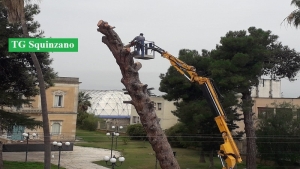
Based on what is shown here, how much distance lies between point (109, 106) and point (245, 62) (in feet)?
144

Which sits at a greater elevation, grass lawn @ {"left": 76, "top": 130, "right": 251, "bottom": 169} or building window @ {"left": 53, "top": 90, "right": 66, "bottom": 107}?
building window @ {"left": 53, "top": 90, "right": 66, "bottom": 107}

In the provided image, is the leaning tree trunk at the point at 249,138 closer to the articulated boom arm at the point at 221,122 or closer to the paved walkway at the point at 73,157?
the paved walkway at the point at 73,157

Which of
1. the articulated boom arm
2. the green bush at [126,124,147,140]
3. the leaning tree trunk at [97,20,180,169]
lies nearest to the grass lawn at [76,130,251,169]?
the green bush at [126,124,147,140]

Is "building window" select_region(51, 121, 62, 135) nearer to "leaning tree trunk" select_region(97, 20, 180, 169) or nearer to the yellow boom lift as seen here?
the yellow boom lift

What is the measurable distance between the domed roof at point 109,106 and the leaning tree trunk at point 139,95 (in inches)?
2039

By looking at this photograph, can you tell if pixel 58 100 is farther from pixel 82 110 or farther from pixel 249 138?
pixel 82 110

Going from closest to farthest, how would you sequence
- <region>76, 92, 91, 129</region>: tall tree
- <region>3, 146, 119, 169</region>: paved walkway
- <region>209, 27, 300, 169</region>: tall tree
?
<region>209, 27, 300, 169</region>: tall tree → <region>3, 146, 119, 169</region>: paved walkway → <region>76, 92, 91, 129</region>: tall tree

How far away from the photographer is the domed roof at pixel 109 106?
2399 inches

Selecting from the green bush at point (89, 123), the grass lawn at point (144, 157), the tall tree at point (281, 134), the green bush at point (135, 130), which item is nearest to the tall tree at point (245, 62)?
the tall tree at point (281, 134)

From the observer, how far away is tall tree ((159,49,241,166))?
20359 mm

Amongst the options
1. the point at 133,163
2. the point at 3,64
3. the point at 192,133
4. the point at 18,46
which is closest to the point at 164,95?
the point at 192,133

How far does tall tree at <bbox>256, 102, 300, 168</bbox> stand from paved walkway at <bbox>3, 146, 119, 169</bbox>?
10371 millimetres

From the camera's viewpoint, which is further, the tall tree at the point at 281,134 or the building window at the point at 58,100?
the building window at the point at 58,100

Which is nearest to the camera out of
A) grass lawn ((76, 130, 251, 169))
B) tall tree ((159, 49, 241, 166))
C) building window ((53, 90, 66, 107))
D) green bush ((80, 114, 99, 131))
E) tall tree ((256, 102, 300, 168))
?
tall tree ((159, 49, 241, 166))
